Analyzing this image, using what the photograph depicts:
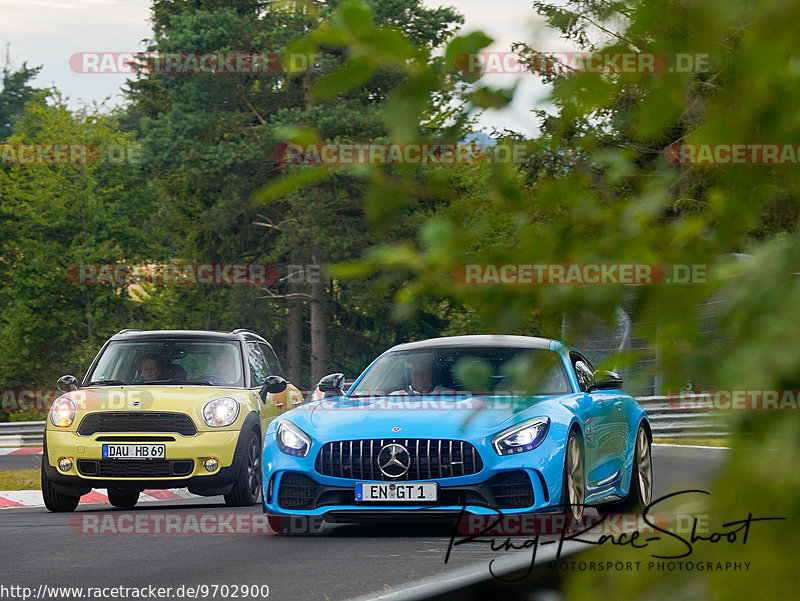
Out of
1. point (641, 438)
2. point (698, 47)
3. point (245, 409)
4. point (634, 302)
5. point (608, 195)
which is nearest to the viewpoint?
point (698, 47)

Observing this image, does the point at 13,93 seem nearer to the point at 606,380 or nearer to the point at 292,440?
the point at 292,440

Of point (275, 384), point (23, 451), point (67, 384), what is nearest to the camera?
point (67, 384)

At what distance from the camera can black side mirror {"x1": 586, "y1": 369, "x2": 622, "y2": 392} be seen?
1538 millimetres

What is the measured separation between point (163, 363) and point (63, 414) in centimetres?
141

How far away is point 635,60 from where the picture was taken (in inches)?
57.1

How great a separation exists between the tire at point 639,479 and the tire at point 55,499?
5.29m

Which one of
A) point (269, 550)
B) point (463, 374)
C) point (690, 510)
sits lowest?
point (269, 550)

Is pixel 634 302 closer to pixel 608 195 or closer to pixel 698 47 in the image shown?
pixel 608 195

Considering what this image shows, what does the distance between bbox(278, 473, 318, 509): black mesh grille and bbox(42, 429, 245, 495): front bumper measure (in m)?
3.02

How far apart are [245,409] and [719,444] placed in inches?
455

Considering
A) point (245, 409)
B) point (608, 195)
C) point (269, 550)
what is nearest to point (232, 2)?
point (245, 409)

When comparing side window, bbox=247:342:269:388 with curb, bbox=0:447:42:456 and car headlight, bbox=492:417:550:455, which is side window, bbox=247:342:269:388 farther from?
curb, bbox=0:447:42:456

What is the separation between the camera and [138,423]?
12312 mm

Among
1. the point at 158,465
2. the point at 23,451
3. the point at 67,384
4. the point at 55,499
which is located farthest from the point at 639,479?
the point at 23,451
